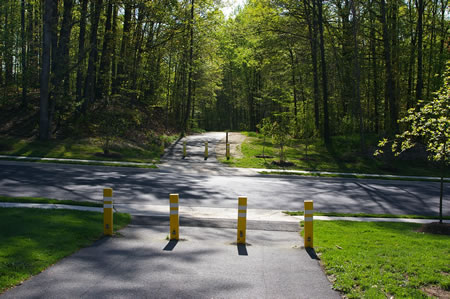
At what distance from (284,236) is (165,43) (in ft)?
104

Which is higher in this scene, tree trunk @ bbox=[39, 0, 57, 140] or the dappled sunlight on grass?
tree trunk @ bbox=[39, 0, 57, 140]

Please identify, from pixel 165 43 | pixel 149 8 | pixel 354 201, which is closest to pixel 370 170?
pixel 354 201

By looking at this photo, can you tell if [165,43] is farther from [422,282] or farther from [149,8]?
[422,282]

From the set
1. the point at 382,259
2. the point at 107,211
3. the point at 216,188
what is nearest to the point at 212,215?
the point at 107,211

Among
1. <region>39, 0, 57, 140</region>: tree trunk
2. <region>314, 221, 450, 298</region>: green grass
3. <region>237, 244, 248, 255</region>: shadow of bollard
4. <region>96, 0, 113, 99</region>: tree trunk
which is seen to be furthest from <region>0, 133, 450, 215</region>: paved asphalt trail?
<region>96, 0, 113, 99</region>: tree trunk

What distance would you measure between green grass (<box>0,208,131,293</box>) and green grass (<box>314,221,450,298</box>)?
4766 mm

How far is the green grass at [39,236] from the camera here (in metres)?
6.16

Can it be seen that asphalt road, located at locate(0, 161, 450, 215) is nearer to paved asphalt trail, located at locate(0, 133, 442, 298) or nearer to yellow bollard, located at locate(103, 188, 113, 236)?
paved asphalt trail, located at locate(0, 133, 442, 298)

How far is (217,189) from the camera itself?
15.7 metres

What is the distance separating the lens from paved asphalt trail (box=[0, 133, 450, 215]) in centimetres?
1330

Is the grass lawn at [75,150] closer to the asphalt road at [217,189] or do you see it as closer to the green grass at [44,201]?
the asphalt road at [217,189]

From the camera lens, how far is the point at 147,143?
28.8m

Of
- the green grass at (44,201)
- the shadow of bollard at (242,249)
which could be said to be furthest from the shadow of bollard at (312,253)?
the green grass at (44,201)

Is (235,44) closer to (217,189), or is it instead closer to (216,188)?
(216,188)
